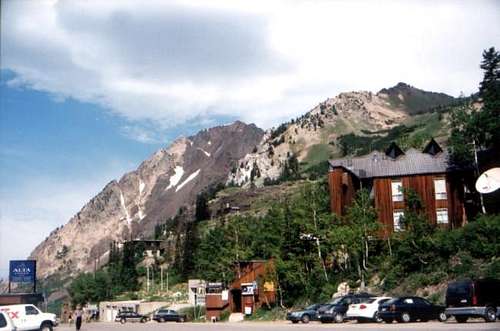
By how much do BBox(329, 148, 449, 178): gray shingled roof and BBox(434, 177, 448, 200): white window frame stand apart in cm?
85

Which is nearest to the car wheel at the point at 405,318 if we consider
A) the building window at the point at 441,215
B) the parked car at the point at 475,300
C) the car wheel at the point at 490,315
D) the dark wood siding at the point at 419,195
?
the parked car at the point at 475,300

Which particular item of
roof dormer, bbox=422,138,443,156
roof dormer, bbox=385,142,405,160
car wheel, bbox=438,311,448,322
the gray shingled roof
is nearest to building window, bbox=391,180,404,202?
the gray shingled roof

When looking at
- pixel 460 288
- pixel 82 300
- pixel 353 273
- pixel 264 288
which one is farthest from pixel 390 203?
pixel 82 300

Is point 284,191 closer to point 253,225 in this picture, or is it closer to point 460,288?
point 253,225

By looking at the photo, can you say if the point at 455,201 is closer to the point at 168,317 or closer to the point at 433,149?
the point at 433,149

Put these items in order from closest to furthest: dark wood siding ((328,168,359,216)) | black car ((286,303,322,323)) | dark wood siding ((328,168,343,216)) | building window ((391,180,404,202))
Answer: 1. black car ((286,303,322,323))
2. building window ((391,180,404,202))
3. dark wood siding ((328,168,359,216))
4. dark wood siding ((328,168,343,216))

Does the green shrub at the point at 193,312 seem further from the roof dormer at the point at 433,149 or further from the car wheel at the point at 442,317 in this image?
the car wheel at the point at 442,317

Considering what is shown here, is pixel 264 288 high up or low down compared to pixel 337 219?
down

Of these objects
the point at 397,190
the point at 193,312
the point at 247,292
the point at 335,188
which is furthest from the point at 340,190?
the point at 193,312

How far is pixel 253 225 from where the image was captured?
267ft

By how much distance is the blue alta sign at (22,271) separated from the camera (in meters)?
77.1

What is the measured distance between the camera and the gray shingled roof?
196 ft

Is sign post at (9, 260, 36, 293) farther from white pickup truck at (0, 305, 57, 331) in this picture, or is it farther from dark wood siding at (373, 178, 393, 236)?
white pickup truck at (0, 305, 57, 331)

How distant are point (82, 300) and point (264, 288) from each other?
81.0 metres
